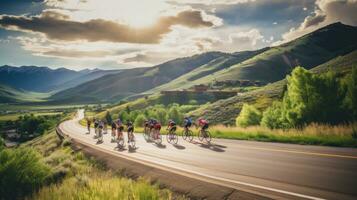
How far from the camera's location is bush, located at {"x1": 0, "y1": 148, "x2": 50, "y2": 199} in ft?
33.2

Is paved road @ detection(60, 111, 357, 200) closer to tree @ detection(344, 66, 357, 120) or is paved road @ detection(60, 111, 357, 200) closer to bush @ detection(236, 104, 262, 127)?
tree @ detection(344, 66, 357, 120)

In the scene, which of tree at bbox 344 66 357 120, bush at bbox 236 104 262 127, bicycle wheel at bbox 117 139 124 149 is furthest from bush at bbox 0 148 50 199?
bush at bbox 236 104 262 127

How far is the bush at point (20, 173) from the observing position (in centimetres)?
1012

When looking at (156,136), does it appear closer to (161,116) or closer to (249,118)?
(249,118)

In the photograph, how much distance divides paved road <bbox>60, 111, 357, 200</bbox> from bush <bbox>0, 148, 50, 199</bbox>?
177 inches

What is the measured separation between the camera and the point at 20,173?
10.7 metres

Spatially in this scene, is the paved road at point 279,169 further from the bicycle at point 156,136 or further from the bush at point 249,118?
the bush at point 249,118

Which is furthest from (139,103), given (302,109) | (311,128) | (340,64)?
(311,128)

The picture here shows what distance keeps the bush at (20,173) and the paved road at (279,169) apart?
448 centimetres

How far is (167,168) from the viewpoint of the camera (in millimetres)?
12195

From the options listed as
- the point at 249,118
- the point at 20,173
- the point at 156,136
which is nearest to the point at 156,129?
the point at 156,136

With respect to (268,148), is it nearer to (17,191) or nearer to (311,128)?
(311,128)

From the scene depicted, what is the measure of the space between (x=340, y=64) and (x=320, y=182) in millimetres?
123190

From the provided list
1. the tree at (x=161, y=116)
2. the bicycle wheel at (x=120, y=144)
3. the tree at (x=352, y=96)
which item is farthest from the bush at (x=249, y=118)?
the tree at (x=161, y=116)
